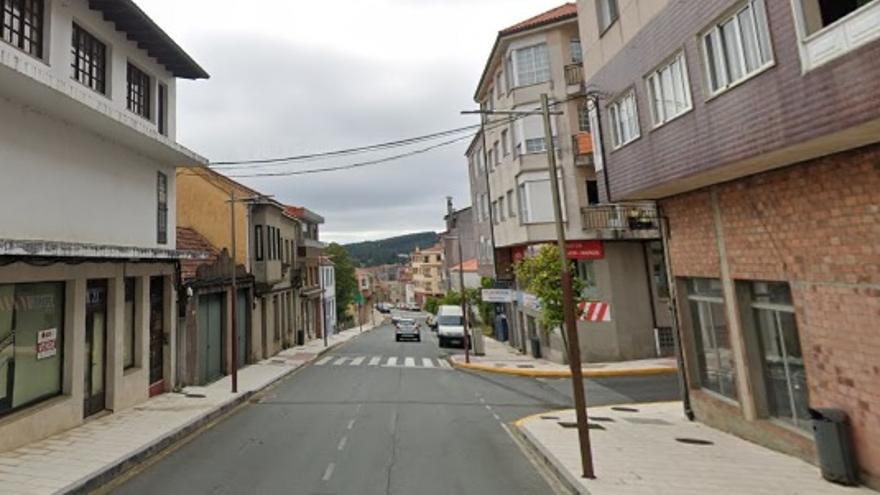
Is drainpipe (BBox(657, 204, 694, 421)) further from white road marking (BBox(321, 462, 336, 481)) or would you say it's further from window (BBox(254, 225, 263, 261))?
window (BBox(254, 225, 263, 261))

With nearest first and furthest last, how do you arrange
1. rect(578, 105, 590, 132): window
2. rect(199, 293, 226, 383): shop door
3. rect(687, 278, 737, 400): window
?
rect(687, 278, 737, 400): window
rect(199, 293, 226, 383): shop door
rect(578, 105, 590, 132): window

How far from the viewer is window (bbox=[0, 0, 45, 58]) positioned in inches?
376

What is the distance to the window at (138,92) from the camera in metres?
14.2

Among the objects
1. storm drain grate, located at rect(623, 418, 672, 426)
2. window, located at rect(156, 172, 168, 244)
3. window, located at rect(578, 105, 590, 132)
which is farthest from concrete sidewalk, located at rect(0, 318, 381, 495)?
window, located at rect(578, 105, 590, 132)

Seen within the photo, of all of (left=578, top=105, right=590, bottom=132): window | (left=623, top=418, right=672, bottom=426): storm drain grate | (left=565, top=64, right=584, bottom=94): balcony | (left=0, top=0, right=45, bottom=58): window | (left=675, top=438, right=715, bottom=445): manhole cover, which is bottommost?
(left=623, top=418, right=672, bottom=426): storm drain grate

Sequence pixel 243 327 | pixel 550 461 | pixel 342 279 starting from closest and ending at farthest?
pixel 550 461 → pixel 243 327 → pixel 342 279

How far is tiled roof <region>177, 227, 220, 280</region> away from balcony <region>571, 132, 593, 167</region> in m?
16.4

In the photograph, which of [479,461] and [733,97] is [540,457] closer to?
[479,461]

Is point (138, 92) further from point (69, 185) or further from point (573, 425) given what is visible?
point (573, 425)

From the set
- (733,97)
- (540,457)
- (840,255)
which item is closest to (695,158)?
(733,97)

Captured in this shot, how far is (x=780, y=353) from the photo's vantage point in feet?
30.2

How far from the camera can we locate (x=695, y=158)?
30.2ft

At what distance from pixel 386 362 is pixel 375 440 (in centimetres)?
1599

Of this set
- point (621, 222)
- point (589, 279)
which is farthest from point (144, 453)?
point (621, 222)
